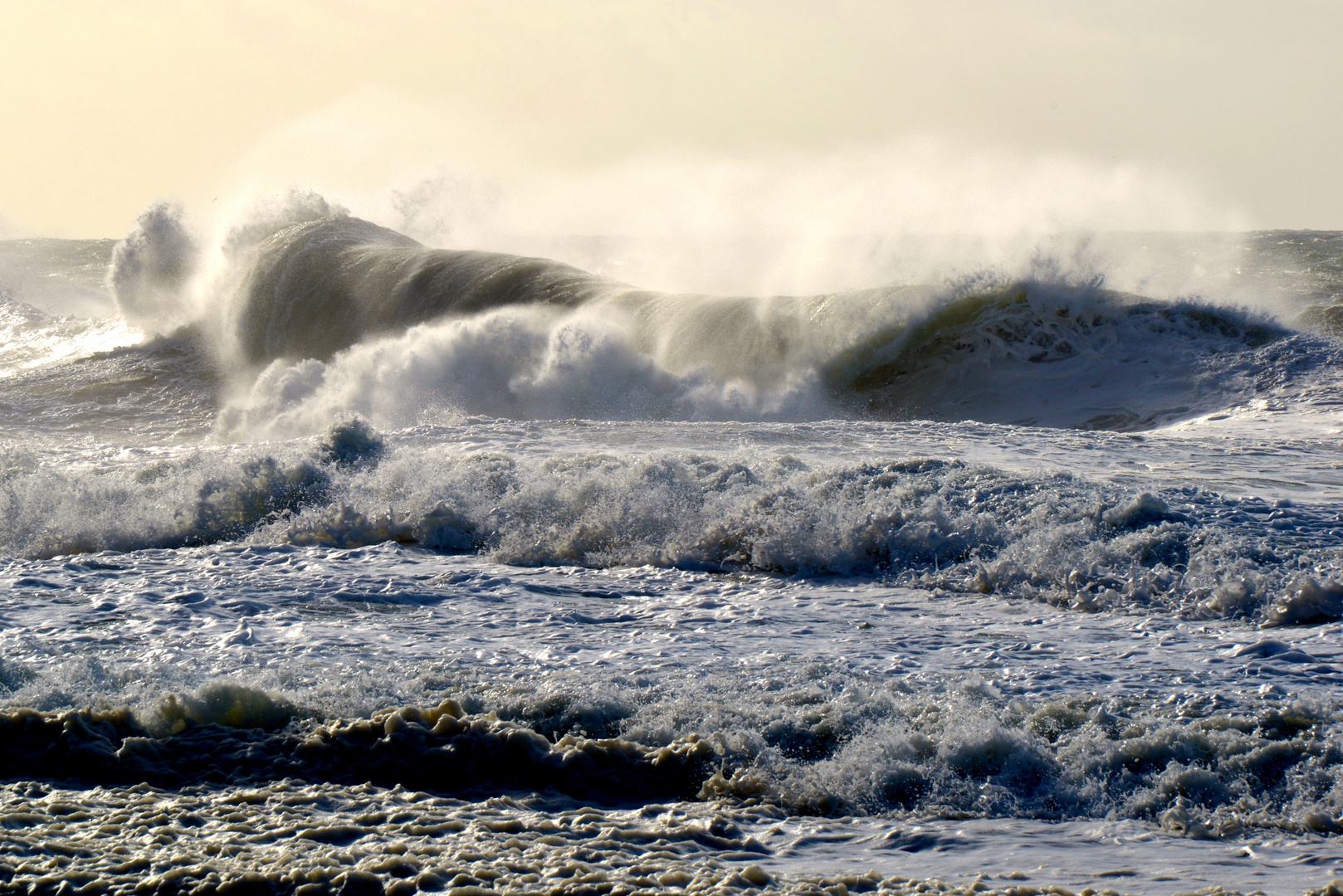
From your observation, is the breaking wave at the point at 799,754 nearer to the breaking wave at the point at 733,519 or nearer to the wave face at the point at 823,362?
the breaking wave at the point at 733,519

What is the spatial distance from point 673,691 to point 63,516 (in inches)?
202

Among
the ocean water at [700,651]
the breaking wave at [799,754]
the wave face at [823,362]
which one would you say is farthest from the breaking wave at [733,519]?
the wave face at [823,362]

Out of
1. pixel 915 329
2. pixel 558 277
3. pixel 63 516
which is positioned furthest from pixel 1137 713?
pixel 558 277

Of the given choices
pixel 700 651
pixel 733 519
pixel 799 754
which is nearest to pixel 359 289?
pixel 733 519

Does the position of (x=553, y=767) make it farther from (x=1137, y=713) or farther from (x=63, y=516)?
(x=63, y=516)

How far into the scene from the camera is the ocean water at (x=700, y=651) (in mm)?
2857

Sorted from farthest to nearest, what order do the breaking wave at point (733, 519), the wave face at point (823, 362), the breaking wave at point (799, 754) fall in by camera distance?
the wave face at point (823, 362) → the breaking wave at point (733, 519) → the breaking wave at point (799, 754)

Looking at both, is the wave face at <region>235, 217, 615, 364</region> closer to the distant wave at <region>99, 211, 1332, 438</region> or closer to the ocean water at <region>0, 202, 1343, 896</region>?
the distant wave at <region>99, 211, 1332, 438</region>

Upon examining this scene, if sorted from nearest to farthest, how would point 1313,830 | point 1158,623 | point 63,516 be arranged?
point 1313,830 < point 1158,623 < point 63,516

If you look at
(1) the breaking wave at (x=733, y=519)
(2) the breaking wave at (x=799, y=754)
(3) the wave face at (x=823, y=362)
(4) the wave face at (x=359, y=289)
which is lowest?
(2) the breaking wave at (x=799, y=754)

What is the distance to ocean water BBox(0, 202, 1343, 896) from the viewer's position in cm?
286

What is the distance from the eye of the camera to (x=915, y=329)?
45.6ft

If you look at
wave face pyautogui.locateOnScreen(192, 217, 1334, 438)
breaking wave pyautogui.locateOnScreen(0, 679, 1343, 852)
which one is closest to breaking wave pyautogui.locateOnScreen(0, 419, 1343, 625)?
breaking wave pyautogui.locateOnScreen(0, 679, 1343, 852)

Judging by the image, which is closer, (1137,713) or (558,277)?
(1137,713)
